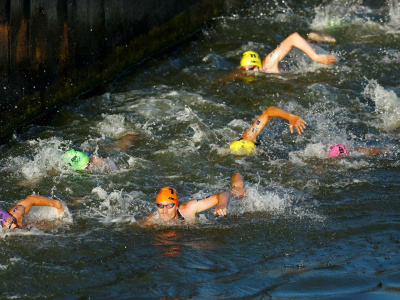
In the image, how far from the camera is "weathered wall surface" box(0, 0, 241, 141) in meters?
11.5

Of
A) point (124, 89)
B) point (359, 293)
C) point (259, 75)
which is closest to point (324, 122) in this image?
point (259, 75)

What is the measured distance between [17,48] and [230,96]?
4339mm

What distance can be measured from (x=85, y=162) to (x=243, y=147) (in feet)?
8.35

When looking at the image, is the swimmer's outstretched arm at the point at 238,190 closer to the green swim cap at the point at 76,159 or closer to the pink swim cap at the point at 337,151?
the pink swim cap at the point at 337,151

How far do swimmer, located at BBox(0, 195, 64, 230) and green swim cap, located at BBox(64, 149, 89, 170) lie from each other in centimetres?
150

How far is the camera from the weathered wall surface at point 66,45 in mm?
11500

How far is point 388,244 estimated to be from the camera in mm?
8172

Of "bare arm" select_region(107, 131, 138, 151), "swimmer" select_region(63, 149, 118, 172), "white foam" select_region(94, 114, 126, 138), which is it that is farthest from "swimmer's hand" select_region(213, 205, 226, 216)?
"white foam" select_region(94, 114, 126, 138)

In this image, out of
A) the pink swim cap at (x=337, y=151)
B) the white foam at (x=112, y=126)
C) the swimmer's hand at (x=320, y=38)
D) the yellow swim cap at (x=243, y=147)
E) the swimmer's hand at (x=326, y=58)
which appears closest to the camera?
the pink swim cap at (x=337, y=151)

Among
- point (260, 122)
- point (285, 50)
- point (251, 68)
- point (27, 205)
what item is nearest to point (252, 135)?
point (260, 122)

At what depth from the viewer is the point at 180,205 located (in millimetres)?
9305

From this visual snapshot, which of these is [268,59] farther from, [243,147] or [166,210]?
[166,210]

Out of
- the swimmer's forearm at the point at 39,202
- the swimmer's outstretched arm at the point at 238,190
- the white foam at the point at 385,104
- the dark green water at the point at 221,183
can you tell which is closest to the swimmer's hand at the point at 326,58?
the dark green water at the point at 221,183

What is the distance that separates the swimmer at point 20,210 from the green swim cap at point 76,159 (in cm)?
150
